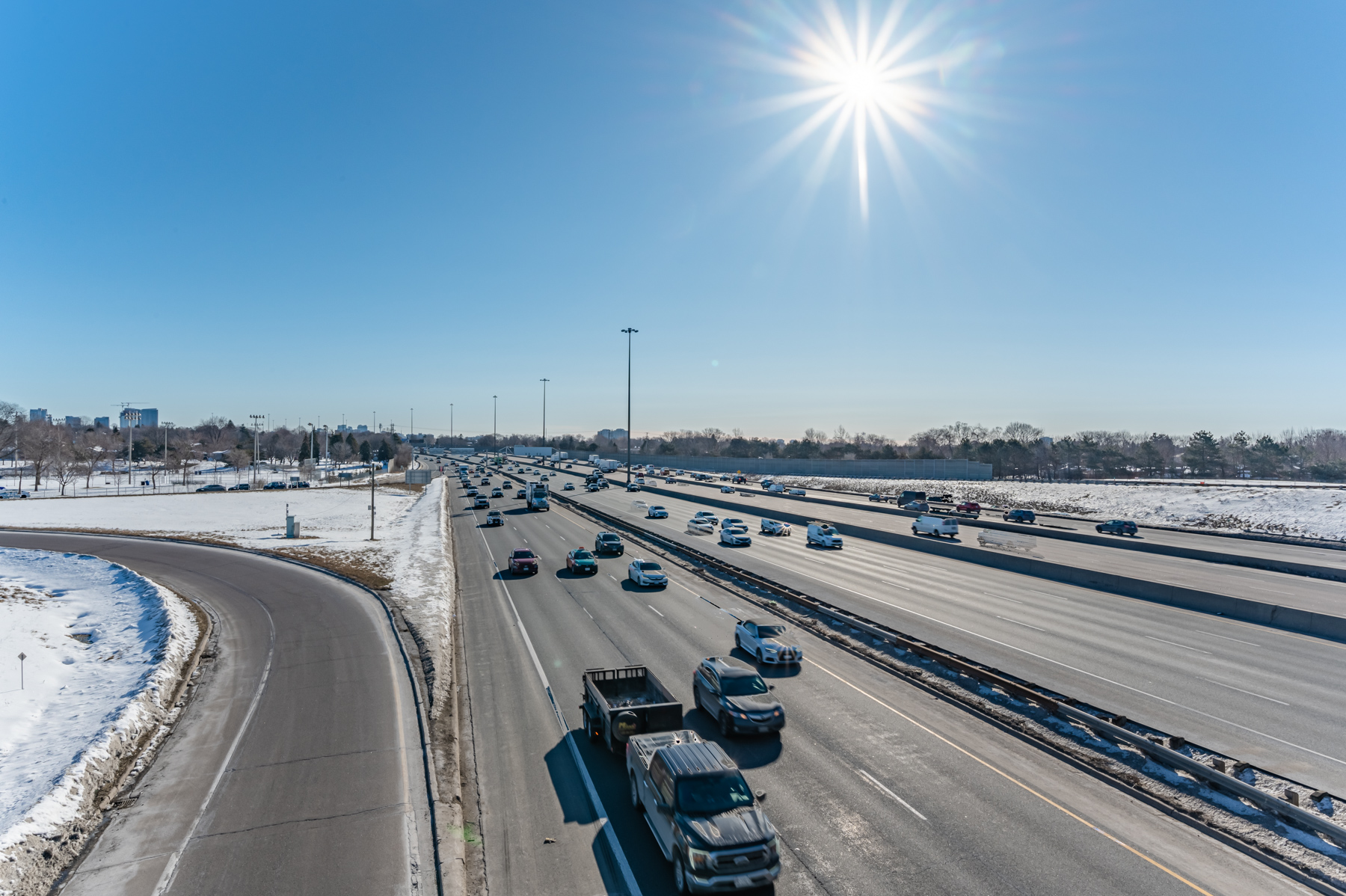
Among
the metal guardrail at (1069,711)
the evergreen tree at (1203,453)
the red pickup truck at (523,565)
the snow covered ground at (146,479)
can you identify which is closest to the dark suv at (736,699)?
the metal guardrail at (1069,711)

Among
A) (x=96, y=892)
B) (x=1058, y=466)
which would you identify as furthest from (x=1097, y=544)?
(x=1058, y=466)

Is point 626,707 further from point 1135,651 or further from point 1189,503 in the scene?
point 1189,503

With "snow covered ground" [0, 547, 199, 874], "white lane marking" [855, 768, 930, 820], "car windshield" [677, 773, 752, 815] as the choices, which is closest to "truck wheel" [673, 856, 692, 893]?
"car windshield" [677, 773, 752, 815]

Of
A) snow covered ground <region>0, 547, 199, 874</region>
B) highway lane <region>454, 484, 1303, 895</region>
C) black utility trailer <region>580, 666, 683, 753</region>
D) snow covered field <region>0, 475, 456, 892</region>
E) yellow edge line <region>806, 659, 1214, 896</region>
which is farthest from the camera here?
snow covered field <region>0, 475, 456, 892</region>

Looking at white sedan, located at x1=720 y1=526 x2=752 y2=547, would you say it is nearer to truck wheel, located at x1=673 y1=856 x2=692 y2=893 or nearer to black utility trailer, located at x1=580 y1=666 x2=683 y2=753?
black utility trailer, located at x1=580 y1=666 x2=683 y2=753

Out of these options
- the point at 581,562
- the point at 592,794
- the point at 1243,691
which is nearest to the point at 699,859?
the point at 592,794

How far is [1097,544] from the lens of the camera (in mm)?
46000

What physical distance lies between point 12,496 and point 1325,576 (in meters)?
126

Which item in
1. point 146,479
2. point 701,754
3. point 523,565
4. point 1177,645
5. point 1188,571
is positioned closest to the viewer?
point 701,754

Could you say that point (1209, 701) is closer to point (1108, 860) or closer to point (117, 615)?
point (1108, 860)

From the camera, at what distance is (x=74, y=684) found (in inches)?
770

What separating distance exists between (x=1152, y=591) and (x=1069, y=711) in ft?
61.7

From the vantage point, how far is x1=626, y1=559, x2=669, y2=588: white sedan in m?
32.0

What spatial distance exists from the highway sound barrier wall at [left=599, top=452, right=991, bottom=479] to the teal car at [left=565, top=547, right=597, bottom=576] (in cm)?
8651
